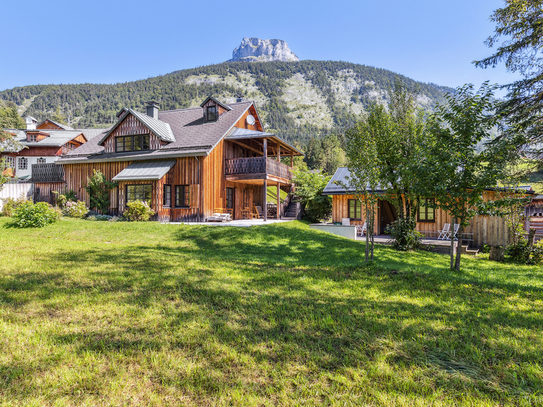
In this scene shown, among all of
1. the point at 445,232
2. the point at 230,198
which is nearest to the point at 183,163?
the point at 230,198

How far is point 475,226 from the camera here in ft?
53.9

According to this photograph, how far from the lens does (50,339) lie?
3.29 m

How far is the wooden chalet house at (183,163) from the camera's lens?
62.7 feet

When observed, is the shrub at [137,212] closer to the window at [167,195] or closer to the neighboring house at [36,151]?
the window at [167,195]

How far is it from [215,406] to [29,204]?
17.0 metres

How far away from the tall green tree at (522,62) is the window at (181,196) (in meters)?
16.8

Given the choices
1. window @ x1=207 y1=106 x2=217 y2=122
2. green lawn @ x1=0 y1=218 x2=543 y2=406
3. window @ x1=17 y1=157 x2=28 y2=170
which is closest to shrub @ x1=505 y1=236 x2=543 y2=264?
green lawn @ x1=0 y1=218 x2=543 y2=406

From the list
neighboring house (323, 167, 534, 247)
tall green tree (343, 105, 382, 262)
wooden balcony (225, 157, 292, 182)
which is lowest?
neighboring house (323, 167, 534, 247)

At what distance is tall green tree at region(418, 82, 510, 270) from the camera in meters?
7.76

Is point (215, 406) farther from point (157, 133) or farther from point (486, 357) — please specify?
point (157, 133)

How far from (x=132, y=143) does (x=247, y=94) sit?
154 metres

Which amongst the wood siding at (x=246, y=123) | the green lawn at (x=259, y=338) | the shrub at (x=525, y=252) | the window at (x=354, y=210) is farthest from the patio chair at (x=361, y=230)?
the green lawn at (x=259, y=338)

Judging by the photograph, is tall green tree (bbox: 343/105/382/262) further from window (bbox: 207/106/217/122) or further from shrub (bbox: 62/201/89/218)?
shrub (bbox: 62/201/89/218)

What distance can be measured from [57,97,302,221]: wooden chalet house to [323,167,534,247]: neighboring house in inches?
195
